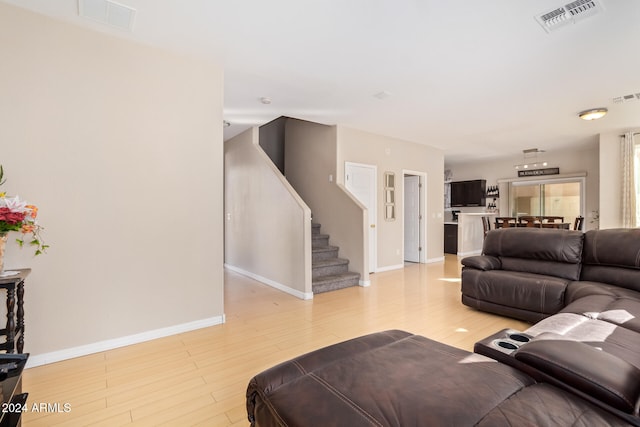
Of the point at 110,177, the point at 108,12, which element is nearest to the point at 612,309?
the point at 110,177

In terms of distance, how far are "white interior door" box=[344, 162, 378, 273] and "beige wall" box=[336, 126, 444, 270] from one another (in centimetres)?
12

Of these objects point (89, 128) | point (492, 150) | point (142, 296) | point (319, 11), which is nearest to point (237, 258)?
point (142, 296)

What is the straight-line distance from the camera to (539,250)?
11.1 ft

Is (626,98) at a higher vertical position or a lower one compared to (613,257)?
higher

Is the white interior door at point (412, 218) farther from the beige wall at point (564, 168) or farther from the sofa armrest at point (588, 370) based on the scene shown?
the sofa armrest at point (588, 370)

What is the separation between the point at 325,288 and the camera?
Result: 14.6ft

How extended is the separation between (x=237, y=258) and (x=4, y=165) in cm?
385

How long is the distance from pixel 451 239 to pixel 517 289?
5133 millimetres

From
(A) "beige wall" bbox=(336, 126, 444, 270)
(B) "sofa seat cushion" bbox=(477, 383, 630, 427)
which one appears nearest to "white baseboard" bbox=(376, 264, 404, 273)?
(A) "beige wall" bbox=(336, 126, 444, 270)

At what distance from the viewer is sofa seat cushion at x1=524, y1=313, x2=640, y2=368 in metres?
1.52

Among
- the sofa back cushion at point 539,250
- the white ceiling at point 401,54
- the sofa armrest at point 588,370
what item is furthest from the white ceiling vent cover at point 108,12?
the sofa back cushion at point 539,250

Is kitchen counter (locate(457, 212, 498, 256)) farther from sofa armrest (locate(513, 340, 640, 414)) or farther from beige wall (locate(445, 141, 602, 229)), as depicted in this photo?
sofa armrest (locate(513, 340, 640, 414))

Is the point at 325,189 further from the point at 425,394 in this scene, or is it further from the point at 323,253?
the point at 425,394

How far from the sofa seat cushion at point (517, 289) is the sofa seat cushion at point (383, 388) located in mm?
2123
